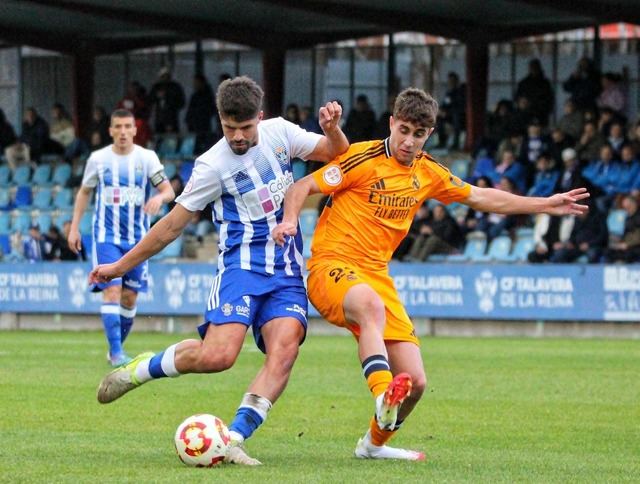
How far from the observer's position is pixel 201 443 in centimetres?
773

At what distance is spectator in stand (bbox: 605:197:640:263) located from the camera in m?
22.2

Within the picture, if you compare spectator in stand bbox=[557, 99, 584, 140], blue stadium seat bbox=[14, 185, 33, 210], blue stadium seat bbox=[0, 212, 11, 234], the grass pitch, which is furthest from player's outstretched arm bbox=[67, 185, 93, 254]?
blue stadium seat bbox=[14, 185, 33, 210]

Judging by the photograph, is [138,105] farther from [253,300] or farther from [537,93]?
[253,300]

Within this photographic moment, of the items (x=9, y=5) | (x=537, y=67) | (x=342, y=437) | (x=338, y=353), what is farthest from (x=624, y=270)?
(x=9, y=5)

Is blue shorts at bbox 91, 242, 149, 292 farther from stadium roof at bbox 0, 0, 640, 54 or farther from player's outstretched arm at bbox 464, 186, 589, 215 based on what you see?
stadium roof at bbox 0, 0, 640, 54

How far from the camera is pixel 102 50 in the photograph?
3691cm

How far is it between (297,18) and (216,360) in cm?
2457

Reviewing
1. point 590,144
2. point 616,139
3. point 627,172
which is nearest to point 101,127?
point 590,144

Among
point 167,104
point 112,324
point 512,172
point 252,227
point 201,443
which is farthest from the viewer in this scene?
point 167,104

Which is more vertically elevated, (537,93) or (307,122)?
(537,93)

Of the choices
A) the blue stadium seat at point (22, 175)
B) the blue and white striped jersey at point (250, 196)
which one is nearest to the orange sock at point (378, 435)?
the blue and white striped jersey at point (250, 196)

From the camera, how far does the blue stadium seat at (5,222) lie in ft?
101

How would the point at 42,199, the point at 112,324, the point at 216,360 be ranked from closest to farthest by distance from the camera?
1. the point at 216,360
2. the point at 112,324
3. the point at 42,199

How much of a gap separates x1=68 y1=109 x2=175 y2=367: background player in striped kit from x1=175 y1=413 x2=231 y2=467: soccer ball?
6.86 meters
